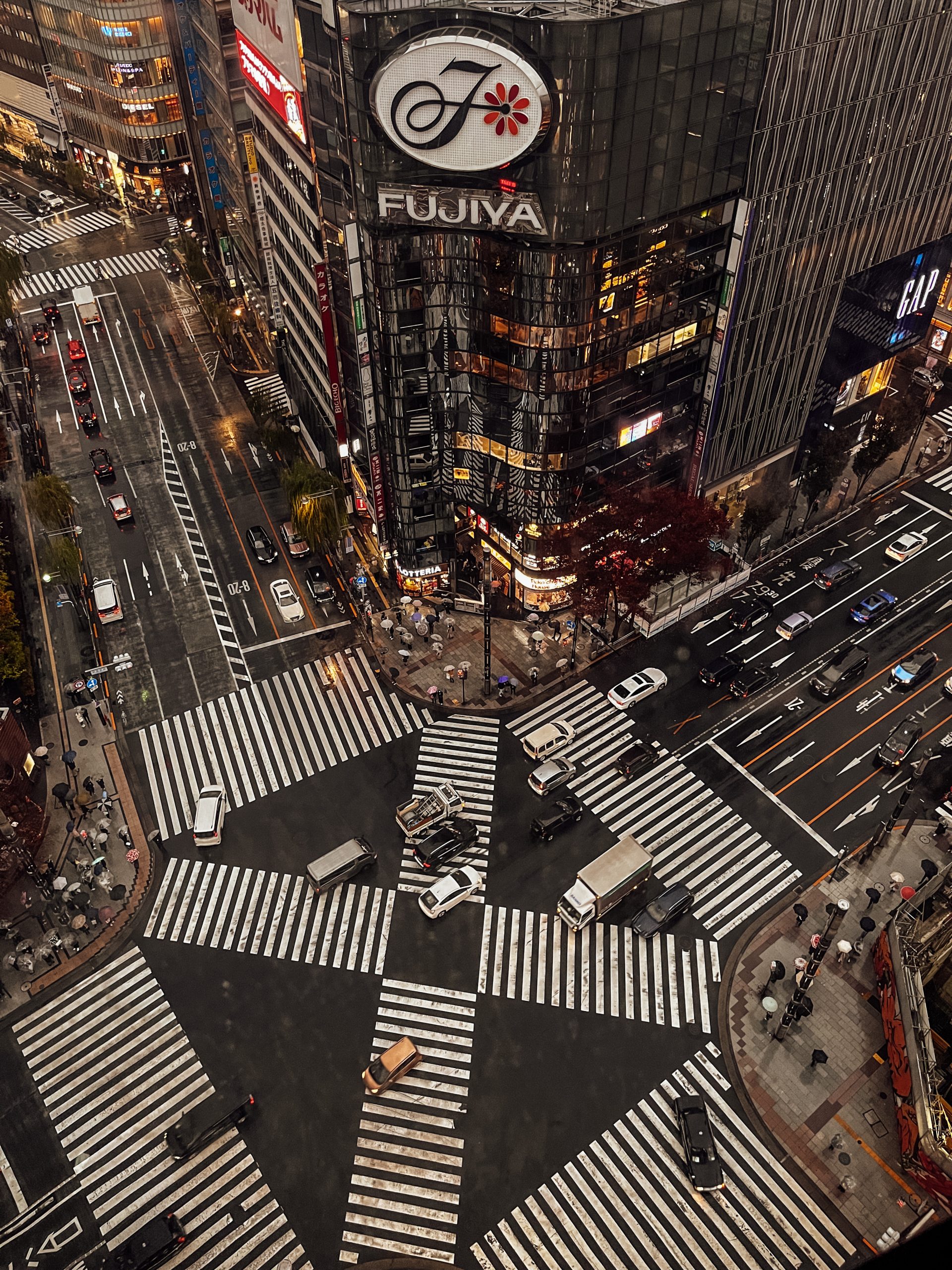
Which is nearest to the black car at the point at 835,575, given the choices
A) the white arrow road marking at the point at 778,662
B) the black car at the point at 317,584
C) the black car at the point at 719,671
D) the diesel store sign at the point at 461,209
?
the white arrow road marking at the point at 778,662

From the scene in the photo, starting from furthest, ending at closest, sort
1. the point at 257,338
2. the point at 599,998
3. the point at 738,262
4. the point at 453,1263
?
1. the point at 257,338
2. the point at 738,262
3. the point at 599,998
4. the point at 453,1263

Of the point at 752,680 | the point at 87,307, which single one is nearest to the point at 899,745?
the point at 752,680

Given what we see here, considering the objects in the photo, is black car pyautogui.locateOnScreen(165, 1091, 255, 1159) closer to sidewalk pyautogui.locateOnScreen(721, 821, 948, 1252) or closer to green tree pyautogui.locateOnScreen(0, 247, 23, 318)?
sidewalk pyautogui.locateOnScreen(721, 821, 948, 1252)

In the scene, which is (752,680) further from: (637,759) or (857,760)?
(637,759)

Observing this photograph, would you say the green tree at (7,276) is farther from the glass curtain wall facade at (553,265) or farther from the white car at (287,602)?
the glass curtain wall facade at (553,265)

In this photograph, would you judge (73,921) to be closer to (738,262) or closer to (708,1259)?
(708,1259)

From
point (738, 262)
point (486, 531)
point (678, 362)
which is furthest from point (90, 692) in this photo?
point (738, 262)

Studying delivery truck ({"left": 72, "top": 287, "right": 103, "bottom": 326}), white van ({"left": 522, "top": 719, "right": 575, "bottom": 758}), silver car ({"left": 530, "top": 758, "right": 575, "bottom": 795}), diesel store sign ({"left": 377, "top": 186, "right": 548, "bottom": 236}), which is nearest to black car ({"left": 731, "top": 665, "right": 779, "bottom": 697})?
white van ({"left": 522, "top": 719, "right": 575, "bottom": 758})
